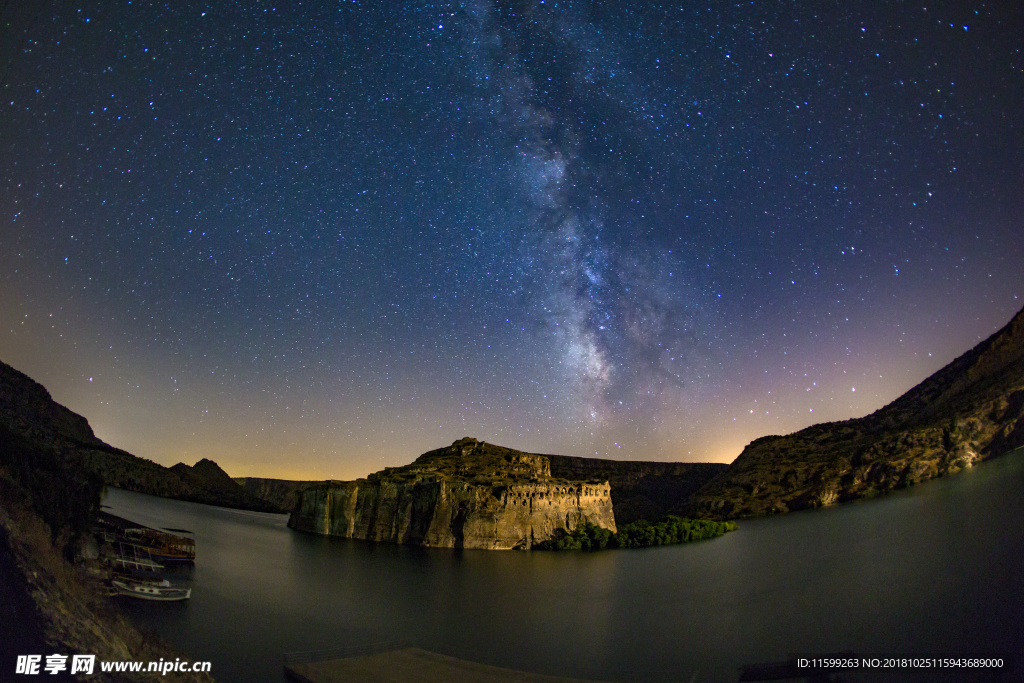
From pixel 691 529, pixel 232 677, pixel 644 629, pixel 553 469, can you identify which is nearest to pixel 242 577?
pixel 232 677

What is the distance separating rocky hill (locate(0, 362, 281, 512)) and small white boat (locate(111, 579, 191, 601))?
257 cm

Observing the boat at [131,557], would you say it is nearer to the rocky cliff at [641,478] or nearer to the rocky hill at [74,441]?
the rocky hill at [74,441]

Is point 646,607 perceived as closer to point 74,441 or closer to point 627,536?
point 74,441

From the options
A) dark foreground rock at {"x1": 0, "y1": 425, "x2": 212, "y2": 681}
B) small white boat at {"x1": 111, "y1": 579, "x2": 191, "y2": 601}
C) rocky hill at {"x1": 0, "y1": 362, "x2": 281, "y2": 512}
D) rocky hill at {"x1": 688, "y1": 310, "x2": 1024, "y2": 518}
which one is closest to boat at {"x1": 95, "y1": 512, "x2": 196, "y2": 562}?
dark foreground rock at {"x1": 0, "y1": 425, "x2": 212, "y2": 681}

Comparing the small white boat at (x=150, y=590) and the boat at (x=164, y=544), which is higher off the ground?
the boat at (x=164, y=544)

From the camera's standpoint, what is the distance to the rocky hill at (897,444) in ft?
46.0

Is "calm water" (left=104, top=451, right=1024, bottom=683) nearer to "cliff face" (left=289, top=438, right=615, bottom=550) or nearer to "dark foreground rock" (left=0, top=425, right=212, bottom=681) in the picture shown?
"dark foreground rock" (left=0, top=425, right=212, bottom=681)

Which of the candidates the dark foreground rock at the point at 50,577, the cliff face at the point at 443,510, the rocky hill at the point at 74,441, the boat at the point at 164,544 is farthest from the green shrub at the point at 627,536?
the dark foreground rock at the point at 50,577

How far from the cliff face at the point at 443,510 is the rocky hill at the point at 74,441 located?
77.3 feet

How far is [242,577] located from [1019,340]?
21.9m

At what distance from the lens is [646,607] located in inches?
546

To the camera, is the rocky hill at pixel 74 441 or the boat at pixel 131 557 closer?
the boat at pixel 131 557

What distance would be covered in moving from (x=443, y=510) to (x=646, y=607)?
22.2 m

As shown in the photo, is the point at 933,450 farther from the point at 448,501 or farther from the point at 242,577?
the point at 242,577
